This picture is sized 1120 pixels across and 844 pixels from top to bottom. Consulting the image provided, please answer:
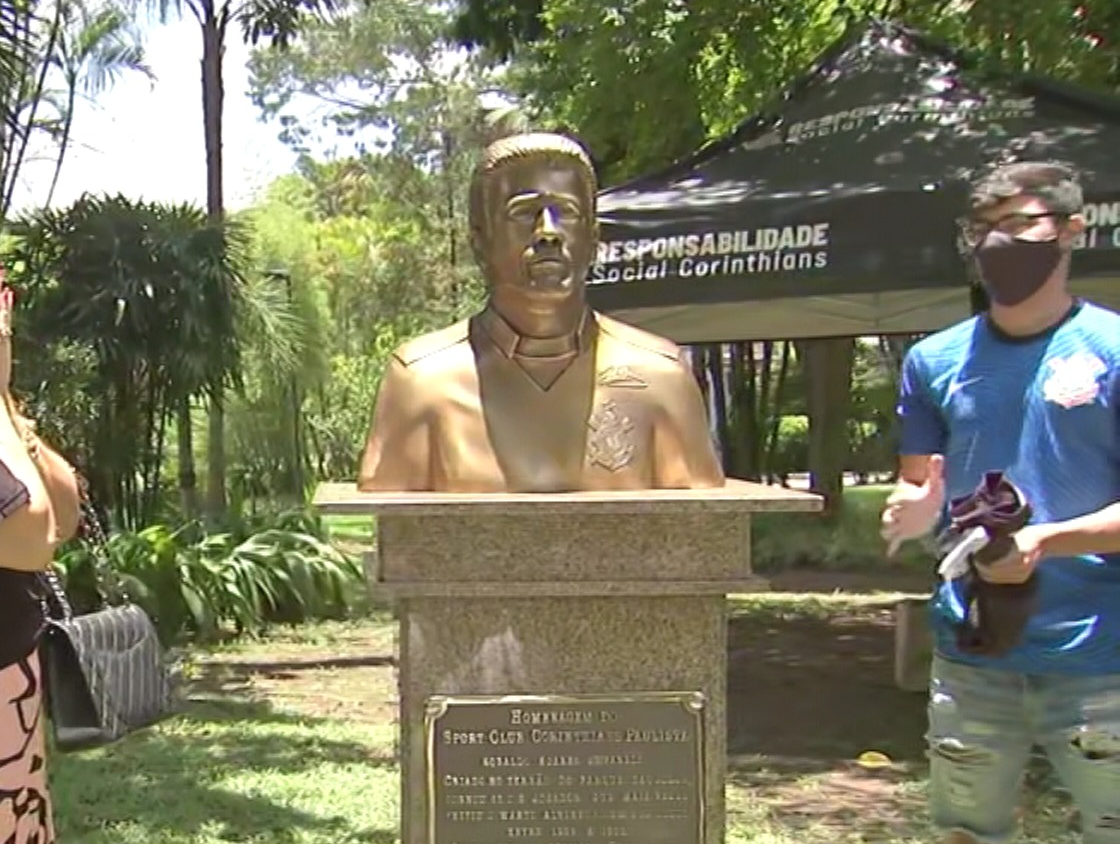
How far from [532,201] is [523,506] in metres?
0.70

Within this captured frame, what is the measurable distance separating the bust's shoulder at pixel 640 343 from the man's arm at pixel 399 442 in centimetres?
47

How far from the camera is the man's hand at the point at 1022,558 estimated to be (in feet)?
8.74

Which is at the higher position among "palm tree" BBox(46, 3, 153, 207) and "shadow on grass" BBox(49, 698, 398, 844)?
"palm tree" BBox(46, 3, 153, 207)

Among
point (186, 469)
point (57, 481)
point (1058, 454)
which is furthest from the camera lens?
point (186, 469)

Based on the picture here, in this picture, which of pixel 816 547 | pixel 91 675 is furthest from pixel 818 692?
pixel 816 547

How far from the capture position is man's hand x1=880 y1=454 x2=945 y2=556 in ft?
9.58

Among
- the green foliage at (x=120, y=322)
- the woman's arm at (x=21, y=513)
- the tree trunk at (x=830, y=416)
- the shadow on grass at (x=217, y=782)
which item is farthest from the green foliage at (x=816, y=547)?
the woman's arm at (x=21, y=513)

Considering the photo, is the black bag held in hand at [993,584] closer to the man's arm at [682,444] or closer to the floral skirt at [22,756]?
the man's arm at [682,444]

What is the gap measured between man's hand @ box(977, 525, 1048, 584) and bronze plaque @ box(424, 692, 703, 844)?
685mm

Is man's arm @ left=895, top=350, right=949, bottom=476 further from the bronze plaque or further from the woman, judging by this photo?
the woman

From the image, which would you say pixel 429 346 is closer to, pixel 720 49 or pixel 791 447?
pixel 720 49

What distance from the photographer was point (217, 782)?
5.45 meters

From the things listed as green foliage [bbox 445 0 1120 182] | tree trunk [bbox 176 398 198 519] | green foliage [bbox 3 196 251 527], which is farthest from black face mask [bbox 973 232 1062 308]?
tree trunk [bbox 176 398 198 519]

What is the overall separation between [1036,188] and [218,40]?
12.0 m
